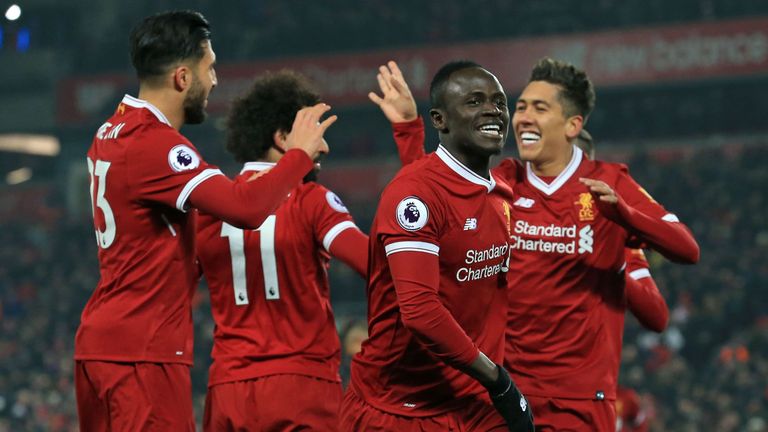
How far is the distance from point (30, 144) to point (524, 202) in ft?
90.5

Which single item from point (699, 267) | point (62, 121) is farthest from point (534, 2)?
point (62, 121)

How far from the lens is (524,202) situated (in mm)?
5172

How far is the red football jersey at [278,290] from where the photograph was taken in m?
4.64

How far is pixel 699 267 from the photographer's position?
1800 centimetres

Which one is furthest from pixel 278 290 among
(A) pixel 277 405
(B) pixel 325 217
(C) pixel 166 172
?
(C) pixel 166 172

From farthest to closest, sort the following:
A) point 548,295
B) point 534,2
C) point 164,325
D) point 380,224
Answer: point 534,2 < point 548,295 < point 164,325 < point 380,224

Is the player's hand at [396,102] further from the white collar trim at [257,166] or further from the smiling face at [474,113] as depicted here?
the smiling face at [474,113]

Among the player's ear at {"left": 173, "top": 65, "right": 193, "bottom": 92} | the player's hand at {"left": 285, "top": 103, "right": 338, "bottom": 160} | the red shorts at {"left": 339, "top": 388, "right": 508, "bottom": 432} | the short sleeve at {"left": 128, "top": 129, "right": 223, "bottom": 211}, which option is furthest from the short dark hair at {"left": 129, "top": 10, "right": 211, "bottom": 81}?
the red shorts at {"left": 339, "top": 388, "right": 508, "bottom": 432}

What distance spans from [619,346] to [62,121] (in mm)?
26153

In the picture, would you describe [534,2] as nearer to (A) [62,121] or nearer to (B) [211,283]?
(A) [62,121]

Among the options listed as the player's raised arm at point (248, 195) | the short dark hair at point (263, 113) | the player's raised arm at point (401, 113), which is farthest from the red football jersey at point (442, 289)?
the short dark hair at point (263, 113)

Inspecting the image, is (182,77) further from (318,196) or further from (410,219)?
(410,219)

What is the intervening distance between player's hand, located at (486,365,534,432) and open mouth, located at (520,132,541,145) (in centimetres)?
173

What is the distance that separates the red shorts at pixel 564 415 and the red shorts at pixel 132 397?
5.18 ft
